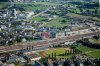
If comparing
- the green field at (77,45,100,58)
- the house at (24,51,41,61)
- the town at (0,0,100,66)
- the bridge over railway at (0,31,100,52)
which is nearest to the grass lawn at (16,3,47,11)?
the town at (0,0,100,66)

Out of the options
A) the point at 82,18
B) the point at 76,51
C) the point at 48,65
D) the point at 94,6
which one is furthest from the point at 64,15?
the point at 48,65

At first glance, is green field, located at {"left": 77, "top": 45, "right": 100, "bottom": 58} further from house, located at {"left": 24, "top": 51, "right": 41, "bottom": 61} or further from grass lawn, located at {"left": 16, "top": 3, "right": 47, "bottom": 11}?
grass lawn, located at {"left": 16, "top": 3, "right": 47, "bottom": 11}

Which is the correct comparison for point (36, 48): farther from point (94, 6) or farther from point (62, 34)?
point (94, 6)

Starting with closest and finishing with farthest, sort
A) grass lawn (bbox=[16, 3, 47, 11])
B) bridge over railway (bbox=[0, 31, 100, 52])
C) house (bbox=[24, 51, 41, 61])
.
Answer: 1. house (bbox=[24, 51, 41, 61])
2. bridge over railway (bbox=[0, 31, 100, 52])
3. grass lawn (bbox=[16, 3, 47, 11])

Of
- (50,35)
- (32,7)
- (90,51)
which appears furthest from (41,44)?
(32,7)

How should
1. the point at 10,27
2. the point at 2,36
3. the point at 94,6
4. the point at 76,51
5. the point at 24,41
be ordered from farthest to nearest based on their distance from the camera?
the point at 94,6, the point at 10,27, the point at 2,36, the point at 24,41, the point at 76,51

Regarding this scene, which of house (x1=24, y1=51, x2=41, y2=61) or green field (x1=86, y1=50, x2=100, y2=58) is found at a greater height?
house (x1=24, y1=51, x2=41, y2=61)

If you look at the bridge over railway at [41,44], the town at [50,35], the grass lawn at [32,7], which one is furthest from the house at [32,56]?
the grass lawn at [32,7]

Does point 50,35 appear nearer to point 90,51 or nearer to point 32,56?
point 90,51
